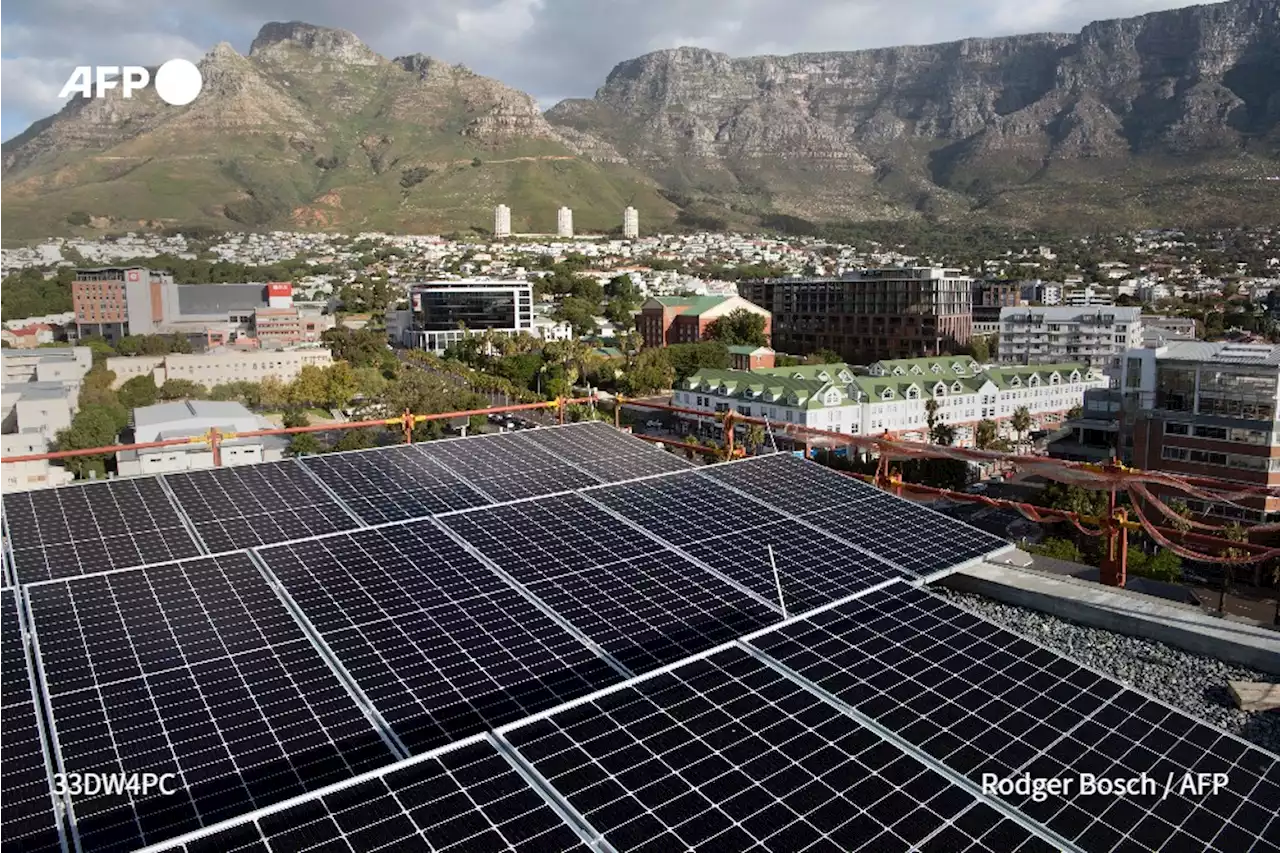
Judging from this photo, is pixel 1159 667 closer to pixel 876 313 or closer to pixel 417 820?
pixel 417 820

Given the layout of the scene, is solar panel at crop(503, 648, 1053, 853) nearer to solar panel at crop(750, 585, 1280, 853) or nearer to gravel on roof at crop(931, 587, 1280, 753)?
solar panel at crop(750, 585, 1280, 853)

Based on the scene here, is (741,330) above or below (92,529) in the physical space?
above

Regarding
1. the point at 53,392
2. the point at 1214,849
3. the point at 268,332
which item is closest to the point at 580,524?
the point at 1214,849

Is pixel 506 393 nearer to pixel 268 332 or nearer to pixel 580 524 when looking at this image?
pixel 268 332

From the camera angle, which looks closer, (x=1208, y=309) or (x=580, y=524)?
(x=580, y=524)

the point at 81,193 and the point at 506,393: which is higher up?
the point at 81,193

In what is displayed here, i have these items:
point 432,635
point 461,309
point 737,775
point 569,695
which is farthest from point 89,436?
point 737,775
